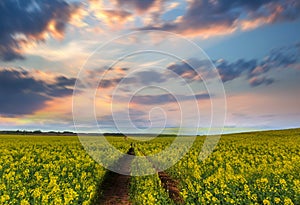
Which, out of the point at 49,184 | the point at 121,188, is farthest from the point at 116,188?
the point at 49,184

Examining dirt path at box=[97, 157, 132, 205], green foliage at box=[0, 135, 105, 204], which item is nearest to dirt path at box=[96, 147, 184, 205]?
dirt path at box=[97, 157, 132, 205]

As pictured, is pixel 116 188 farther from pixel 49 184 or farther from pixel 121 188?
pixel 49 184

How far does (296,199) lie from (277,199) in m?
1.02

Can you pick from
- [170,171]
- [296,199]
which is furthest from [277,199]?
[170,171]

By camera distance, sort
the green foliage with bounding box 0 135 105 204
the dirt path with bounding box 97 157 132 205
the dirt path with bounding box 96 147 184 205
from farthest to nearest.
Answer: the dirt path with bounding box 97 157 132 205 < the dirt path with bounding box 96 147 184 205 < the green foliage with bounding box 0 135 105 204

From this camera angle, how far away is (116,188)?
72.6 feet

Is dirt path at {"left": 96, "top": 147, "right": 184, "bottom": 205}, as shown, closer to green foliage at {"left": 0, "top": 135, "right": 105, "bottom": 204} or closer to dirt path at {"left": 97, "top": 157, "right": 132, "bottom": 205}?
dirt path at {"left": 97, "top": 157, "right": 132, "bottom": 205}

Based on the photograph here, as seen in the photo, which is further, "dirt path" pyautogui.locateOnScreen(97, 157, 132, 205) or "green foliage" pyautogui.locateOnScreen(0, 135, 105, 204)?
"dirt path" pyautogui.locateOnScreen(97, 157, 132, 205)

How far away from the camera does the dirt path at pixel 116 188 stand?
18866 mm

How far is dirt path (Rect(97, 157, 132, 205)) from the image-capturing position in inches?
743

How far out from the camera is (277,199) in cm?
1125

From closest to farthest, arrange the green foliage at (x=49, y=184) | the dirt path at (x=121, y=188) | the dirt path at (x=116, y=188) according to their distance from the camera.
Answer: the green foliage at (x=49, y=184)
the dirt path at (x=121, y=188)
the dirt path at (x=116, y=188)

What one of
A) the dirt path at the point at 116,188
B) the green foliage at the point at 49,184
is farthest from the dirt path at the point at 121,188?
the green foliage at the point at 49,184

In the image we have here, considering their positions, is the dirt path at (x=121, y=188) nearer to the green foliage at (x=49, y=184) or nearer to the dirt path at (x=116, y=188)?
the dirt path at (x=116, y=188)
